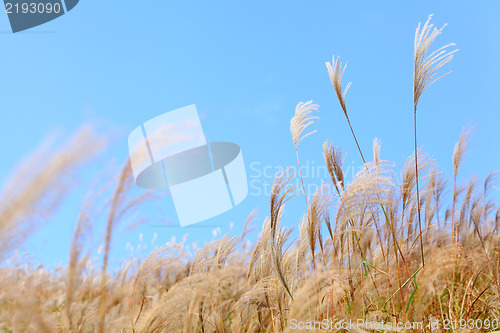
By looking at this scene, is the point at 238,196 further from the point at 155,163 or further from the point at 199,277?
the point at 155,163

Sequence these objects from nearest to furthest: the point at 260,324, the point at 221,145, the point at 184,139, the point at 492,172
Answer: the point at 184,139 < the point at 260,324 < the point at 492,172 < the point at 221,145

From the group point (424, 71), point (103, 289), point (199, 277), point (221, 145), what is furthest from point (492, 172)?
point (103, 289)

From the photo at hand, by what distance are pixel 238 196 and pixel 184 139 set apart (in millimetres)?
3887

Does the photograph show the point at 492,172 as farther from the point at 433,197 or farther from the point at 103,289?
the point at 103,289

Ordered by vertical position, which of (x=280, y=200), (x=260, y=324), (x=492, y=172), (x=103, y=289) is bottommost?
(x=260, y=324)

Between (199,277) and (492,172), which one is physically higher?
(492,172)

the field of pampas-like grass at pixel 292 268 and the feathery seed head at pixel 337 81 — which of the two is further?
the feathery seed head at pixel 337 81

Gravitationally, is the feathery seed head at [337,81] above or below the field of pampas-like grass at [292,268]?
above

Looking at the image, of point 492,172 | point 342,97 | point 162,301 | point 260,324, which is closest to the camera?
point 162,301

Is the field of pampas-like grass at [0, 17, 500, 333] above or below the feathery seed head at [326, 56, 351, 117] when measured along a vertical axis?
below

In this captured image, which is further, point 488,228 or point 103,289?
point 488,228

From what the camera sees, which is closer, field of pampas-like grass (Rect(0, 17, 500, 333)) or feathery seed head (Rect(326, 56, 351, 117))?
field of pampas-like grass (Rect(0, 17, 500, 333))

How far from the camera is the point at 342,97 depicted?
2.97m

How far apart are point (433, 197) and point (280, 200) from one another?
232cm
